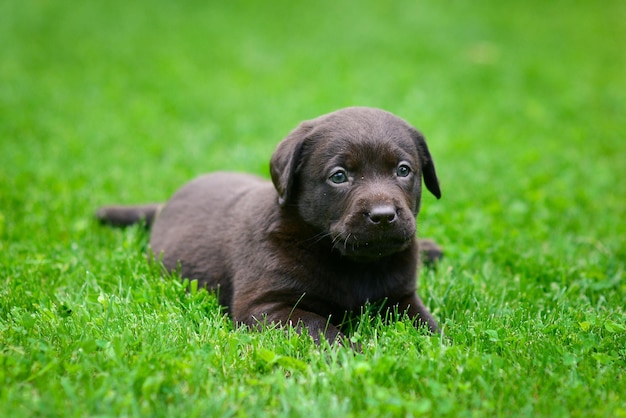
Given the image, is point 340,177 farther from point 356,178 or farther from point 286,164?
point 286,164

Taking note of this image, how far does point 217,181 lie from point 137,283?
1.17 m

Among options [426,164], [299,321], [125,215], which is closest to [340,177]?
[426,164]

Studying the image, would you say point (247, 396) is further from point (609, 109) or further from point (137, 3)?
point (137, 3)

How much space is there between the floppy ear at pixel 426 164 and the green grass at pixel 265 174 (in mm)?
616

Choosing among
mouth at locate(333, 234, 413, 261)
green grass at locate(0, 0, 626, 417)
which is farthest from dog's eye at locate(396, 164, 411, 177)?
green grass at locate(0, 0, 626, 417)

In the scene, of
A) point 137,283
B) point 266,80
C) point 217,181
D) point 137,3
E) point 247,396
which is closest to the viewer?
point 247,396

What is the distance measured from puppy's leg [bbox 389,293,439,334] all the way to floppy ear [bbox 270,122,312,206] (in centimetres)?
83

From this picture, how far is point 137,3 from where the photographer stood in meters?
15.2

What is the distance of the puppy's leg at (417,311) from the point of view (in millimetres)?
3504

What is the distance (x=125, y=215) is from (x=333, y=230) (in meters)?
2.32

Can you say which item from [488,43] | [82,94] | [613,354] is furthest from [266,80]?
[613,354]

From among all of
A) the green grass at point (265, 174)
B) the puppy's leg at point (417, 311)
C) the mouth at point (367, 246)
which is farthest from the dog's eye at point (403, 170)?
the green grass at point (265, 174)

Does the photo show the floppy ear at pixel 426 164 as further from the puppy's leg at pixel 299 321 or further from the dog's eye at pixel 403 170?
the puppy's leg at pixel 299 321

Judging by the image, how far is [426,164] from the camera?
12.8 feet
